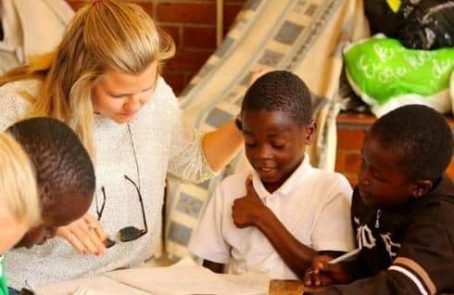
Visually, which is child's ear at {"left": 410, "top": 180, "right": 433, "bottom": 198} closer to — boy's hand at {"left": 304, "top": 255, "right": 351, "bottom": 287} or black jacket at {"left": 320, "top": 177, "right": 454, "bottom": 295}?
black jacket at {"left": 320, "top": 177, "right": 454, "bottom": 295}

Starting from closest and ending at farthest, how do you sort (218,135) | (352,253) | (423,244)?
(423,244) → (352,253) → (218,135)

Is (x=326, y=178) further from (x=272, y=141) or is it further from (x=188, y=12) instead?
(x=188, y=12)

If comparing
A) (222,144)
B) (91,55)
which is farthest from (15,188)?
(222,144)

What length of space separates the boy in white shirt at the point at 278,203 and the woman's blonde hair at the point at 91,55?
21 centimetres

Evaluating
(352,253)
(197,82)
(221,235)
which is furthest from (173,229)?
(352,253)

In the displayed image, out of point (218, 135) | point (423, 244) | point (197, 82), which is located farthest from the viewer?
point (197, 82)

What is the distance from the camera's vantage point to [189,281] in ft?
3.94

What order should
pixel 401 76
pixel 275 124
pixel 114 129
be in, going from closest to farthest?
pixel 275 124, pixel 114 129, pixel 401 76

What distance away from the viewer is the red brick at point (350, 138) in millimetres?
2402

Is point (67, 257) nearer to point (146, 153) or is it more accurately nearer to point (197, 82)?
point (146, 153)

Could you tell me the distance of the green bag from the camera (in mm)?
2385

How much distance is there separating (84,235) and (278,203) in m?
0.35

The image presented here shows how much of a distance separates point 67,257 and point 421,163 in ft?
2.30

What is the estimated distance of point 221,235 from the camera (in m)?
1.39
